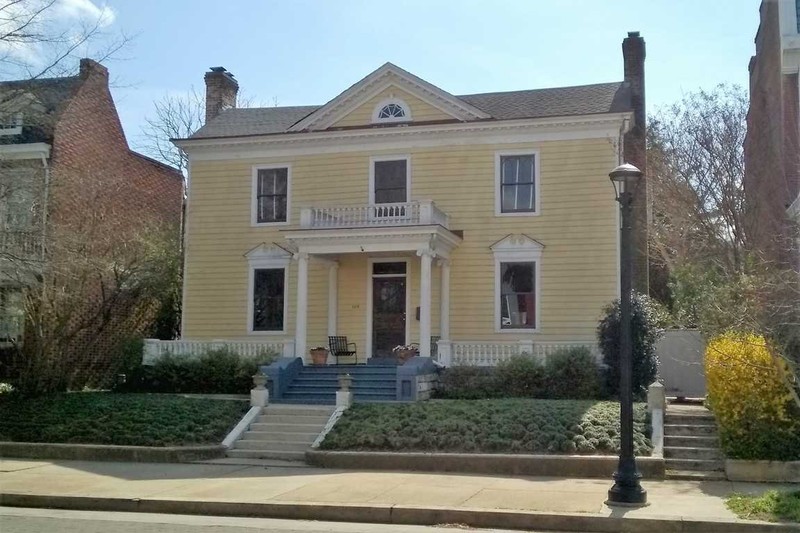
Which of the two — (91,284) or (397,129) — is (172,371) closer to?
(91,284)

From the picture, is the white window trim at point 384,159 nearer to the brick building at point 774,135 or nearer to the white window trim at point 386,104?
the white window trim at point 386,104

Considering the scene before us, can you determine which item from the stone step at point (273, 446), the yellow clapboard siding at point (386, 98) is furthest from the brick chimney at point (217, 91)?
the stone step at point (273, 446)

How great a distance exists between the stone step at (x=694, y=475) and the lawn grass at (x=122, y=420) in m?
8.65

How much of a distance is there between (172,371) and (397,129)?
352 inches

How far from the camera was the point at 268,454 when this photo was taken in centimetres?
1634

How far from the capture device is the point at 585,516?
10.4 metres

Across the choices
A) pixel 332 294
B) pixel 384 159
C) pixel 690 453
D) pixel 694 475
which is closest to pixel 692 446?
pixel 690 453

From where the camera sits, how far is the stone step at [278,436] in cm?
1698

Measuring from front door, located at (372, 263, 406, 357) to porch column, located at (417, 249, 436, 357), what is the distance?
2261mm

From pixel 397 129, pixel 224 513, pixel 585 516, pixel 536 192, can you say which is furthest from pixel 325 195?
pixel 585 516

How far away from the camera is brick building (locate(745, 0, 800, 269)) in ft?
64.6

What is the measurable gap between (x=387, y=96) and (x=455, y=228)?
436 centimetres

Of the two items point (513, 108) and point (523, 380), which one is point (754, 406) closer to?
point (523, 380)

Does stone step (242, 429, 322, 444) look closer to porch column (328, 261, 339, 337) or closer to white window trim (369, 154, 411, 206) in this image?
porch column (328, 261, 339, 337)
